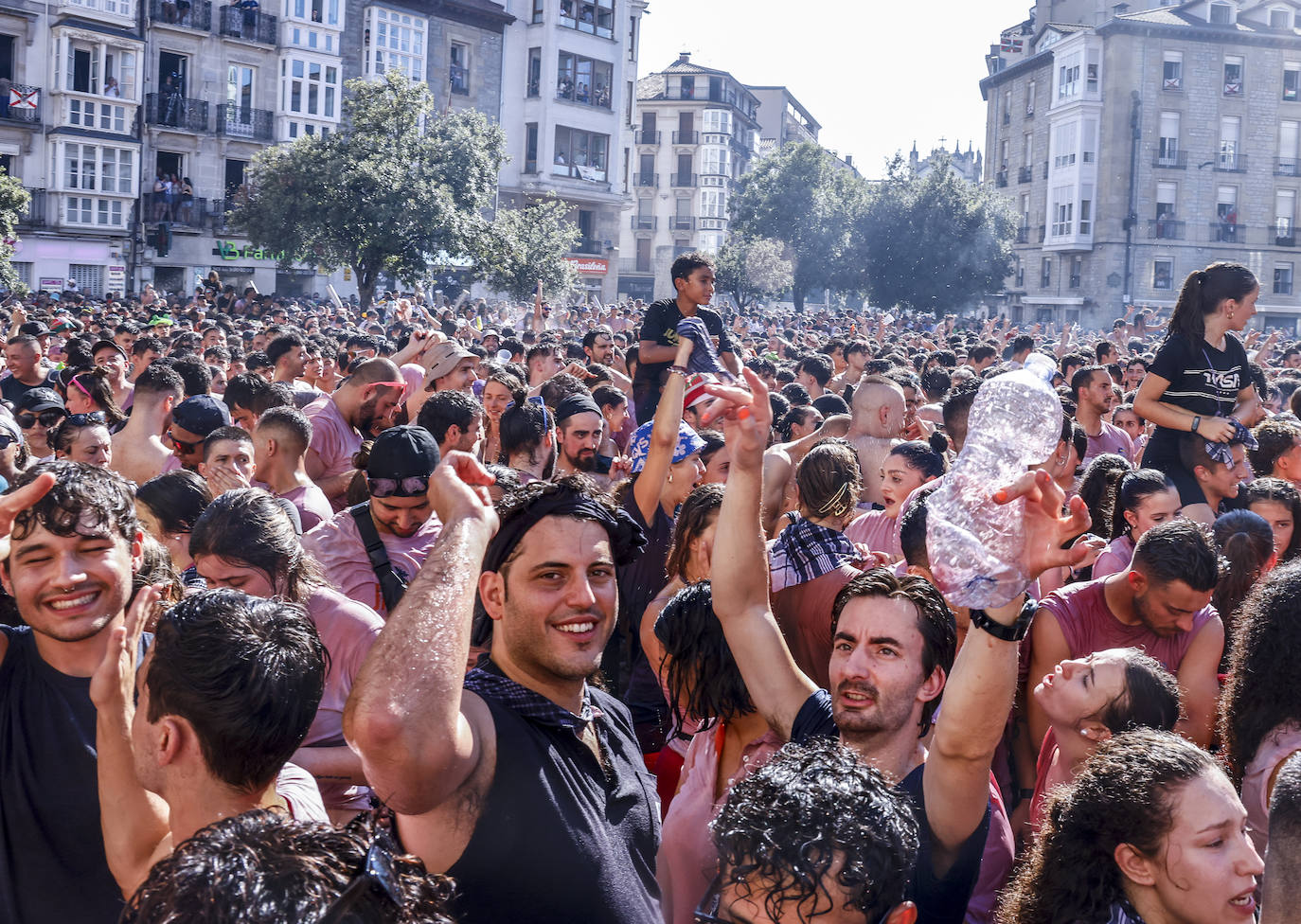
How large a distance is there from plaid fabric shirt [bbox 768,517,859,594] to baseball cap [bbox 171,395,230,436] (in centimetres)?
328

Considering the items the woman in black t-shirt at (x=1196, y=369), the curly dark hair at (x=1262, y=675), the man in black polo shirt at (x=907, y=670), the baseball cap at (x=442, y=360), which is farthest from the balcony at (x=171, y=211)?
the curly dark hair at (x=1262, y=675)

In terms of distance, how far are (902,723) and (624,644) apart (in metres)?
2.06

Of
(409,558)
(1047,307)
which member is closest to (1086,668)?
(409,558)

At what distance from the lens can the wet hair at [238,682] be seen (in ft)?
7.85

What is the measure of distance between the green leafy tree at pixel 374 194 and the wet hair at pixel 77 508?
87.2ft

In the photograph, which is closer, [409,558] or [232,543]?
[232,543]

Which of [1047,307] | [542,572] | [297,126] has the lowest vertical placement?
[542,572]

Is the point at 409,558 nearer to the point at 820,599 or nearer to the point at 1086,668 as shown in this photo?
the point at 820,599

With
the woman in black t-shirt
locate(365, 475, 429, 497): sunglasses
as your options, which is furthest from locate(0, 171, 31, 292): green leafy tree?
the woman in black t-shirt

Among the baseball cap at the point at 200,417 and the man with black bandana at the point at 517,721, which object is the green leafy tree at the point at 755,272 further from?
the man with black bandana at the point at 517,721

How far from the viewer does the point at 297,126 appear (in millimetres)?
42750

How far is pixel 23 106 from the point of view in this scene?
36656mm

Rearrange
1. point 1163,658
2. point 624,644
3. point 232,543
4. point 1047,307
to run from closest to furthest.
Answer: point 232,543 → point 1163,658 → point 624,644 → point 1047,307

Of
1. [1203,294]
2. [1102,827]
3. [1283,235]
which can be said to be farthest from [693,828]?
[1283,235]
